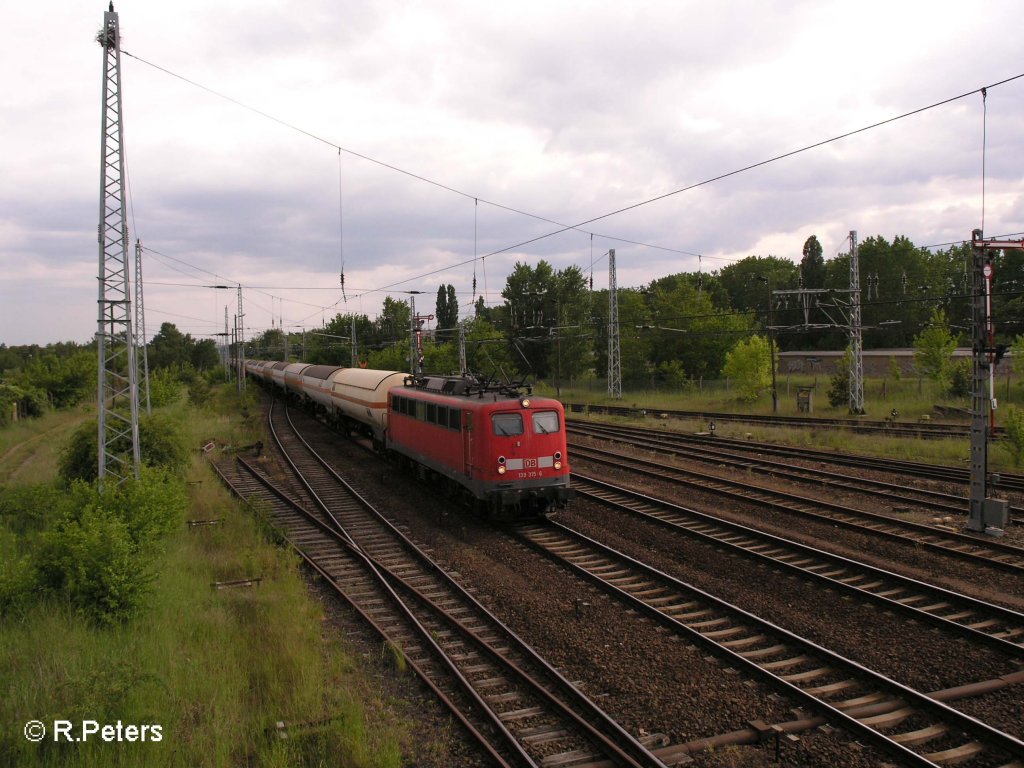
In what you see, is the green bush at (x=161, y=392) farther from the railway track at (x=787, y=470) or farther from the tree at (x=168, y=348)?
the tree at (x=168, y=348)

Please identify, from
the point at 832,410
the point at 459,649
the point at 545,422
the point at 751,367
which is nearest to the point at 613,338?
the point at 751,367

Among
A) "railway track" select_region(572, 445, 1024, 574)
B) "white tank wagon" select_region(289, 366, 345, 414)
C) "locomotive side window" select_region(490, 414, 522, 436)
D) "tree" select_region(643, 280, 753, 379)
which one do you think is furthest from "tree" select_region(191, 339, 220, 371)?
"locomotive side window" select_region(490, 414, 522, 436)

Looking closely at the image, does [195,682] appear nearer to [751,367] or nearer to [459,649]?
[459,649]

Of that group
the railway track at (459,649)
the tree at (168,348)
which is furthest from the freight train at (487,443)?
the tree at (168,348)

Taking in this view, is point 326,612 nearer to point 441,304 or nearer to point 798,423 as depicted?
point 798,423

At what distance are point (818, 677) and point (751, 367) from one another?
34.1 m

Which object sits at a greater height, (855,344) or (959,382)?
(855,344)

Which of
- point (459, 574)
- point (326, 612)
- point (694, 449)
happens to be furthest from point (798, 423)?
point (326, 612)

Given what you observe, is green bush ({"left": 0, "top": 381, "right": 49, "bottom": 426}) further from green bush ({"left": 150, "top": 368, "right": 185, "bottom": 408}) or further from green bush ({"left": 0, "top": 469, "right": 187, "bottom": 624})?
green bush ({"left": 0, "top": 469, "right": 187, "bottom": 624})

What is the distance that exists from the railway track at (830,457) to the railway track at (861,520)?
6.57 feet

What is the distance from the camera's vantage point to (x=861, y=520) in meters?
14.2

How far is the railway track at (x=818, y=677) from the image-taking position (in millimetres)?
6168

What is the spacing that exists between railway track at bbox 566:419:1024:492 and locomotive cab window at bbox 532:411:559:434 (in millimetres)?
8554

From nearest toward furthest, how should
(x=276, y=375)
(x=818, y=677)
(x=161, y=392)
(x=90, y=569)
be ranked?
(x=818, y=677) → (x=90, y=569) → (x=161, y=392) → (x=276, y=375)
